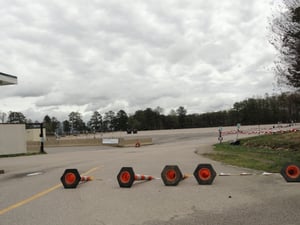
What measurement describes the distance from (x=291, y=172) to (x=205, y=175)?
2.16 meters

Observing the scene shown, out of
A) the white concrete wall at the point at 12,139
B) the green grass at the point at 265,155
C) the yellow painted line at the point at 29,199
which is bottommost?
the yellow painted line at the point at 29,199

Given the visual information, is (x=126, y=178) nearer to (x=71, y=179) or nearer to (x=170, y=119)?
(x=71, y=179)

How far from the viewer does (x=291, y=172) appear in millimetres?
9562

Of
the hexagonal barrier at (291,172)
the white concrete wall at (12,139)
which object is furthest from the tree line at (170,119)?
the hexagonal barrier at (291,172)

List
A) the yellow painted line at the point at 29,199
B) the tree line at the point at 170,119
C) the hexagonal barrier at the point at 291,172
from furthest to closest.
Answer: the tree line at the point at 170,119, the hexagonal barrier at the point at 291,172, the yellow painted line at the point at 29,199

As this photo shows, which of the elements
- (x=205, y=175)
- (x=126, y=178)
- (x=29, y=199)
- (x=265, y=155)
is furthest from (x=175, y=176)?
(x=265, y=155)

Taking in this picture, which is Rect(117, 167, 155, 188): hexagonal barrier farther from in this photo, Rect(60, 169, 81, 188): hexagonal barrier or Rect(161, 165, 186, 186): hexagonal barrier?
Rect(60, 169, 81, 188): hexagonal barrier

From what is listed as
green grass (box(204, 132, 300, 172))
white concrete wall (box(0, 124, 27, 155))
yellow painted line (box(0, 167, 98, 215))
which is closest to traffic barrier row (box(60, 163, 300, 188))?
yellow painted line (box(0, 167, 98, 215))

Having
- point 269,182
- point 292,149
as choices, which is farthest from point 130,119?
point 269,182

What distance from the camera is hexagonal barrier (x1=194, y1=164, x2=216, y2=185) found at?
9.76 metres

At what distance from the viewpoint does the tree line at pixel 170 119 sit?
118750 millimetres

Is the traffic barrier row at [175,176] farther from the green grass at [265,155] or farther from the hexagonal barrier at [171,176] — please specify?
the green grass at [265,155]

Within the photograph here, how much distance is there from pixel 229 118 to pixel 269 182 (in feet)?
393

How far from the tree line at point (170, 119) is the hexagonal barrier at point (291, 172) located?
9815cm
